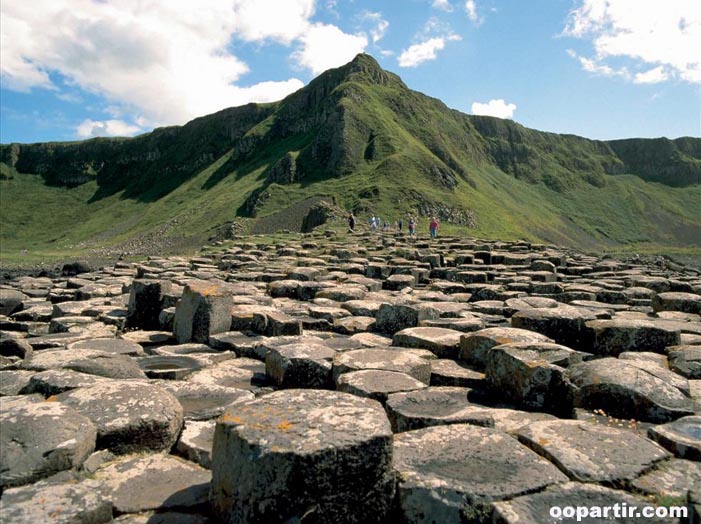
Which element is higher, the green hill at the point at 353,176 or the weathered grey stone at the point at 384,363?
the green hill at the point at 353,176

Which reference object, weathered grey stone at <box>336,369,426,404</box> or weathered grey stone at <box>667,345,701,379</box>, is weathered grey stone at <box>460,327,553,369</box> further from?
weathered grey stone at <box>667,345,701,379</box>

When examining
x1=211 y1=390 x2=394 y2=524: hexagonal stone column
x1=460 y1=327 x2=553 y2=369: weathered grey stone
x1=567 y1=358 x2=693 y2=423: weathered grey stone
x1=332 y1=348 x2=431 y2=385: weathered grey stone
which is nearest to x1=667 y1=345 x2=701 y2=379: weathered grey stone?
x1=567 y1=358 x2=693 y2=423: weathered grey stone

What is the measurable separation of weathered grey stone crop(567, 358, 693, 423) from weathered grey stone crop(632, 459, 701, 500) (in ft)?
2.95

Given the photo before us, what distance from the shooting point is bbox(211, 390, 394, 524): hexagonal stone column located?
9.20 ft

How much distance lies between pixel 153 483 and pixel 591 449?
9.74ft

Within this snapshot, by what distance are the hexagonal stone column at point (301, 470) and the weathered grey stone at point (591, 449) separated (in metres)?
1.24

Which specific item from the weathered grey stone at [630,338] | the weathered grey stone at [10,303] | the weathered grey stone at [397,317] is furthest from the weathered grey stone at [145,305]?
the weathered grey stone at [630,338]

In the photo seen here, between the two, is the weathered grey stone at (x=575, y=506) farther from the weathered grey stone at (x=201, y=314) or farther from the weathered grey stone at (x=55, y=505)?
the weathered grey stone at (x=201, y=314)

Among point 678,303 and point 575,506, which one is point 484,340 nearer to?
point 575,506

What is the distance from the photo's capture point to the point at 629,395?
177 inches

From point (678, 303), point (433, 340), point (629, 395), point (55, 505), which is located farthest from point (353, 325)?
point (678, 303)

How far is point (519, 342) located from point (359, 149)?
244 ft

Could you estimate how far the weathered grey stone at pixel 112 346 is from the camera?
637 cm

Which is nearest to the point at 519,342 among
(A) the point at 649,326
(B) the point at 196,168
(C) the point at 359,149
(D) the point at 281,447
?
(A) the point at 649,326
